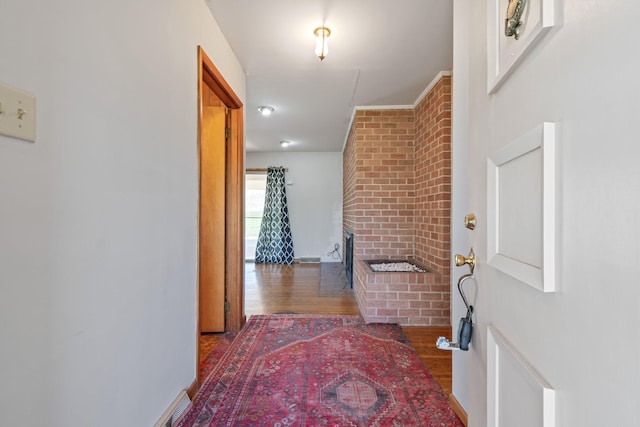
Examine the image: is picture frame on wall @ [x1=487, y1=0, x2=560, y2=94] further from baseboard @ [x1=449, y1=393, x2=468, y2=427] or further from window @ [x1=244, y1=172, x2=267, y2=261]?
window @ [x1=244, y1=172, x2=267, y2=261]

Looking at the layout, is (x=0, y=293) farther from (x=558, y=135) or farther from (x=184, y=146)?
(x=558, y=135)

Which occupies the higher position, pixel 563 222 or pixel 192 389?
pixel 563 222

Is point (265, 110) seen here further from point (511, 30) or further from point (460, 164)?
point (511, 30)

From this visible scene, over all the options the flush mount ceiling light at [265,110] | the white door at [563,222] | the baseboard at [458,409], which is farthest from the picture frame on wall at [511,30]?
the flush mount ceiling light at [265,110]

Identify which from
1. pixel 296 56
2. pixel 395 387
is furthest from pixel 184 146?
pixel 395 387

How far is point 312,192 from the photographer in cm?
592

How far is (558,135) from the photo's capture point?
0.46 m

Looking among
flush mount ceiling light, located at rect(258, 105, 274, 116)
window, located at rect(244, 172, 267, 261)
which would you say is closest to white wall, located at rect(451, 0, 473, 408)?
flush mount ceiling light, located at rect(258, 105, 274, 116)

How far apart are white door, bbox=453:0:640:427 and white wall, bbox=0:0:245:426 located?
3.58ft

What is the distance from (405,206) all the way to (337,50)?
5.94ft

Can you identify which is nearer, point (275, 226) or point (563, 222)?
point (563, 222)

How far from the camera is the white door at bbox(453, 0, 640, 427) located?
0.35 metres

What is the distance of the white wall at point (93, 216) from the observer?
0.70 meters

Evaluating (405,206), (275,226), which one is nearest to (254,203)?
(275,226)
